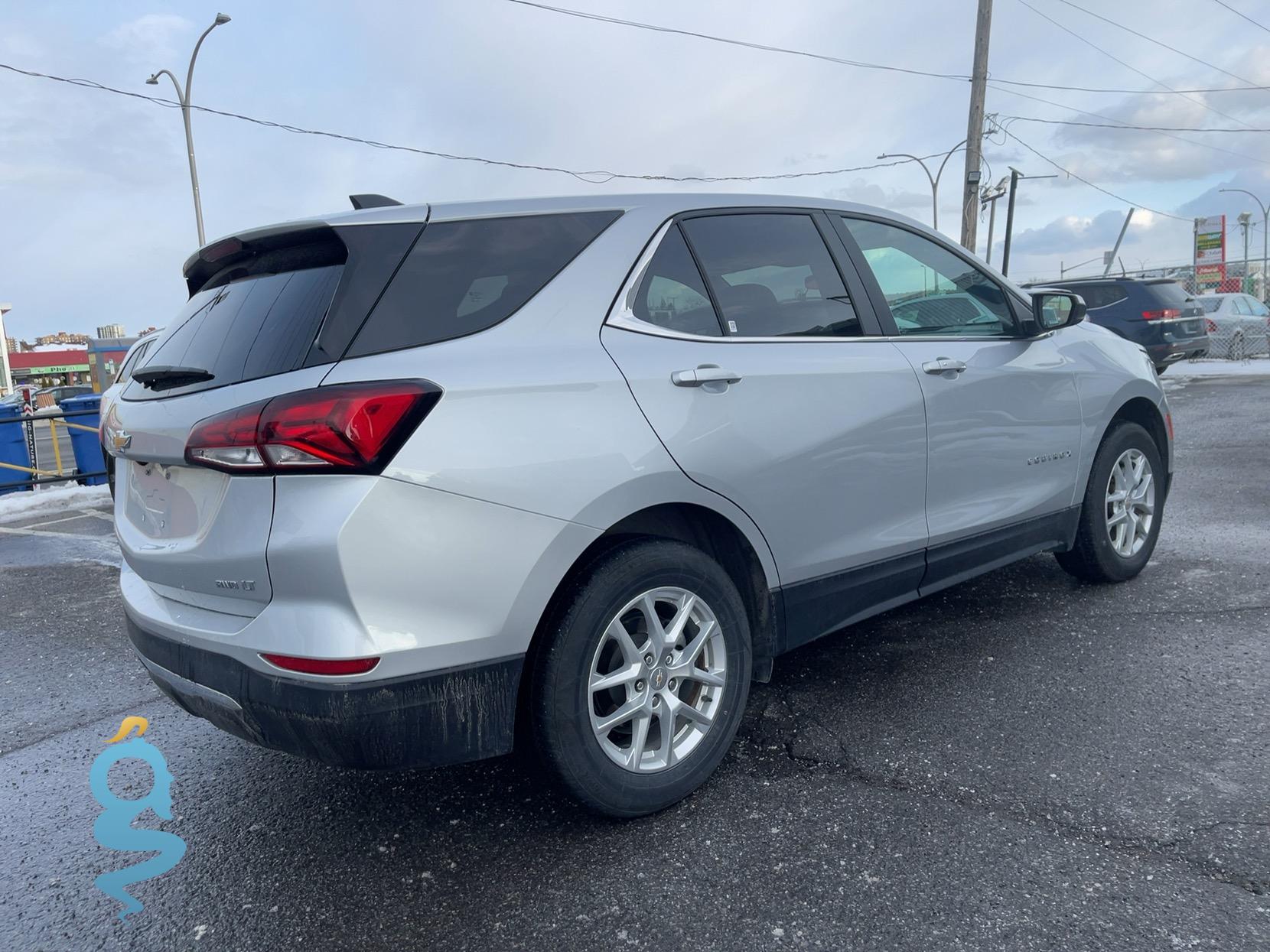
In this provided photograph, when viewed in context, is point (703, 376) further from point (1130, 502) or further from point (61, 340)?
point (61, 340)

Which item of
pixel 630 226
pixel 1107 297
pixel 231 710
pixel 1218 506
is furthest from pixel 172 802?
pixel 1107 297

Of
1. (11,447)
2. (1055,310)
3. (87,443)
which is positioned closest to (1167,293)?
(1055,310)

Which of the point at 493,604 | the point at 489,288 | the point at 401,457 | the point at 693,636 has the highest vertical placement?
the point at 489,288

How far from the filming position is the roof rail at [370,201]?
9.17 feet

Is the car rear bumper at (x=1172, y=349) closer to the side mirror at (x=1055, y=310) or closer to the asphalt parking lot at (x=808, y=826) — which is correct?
the side mirror at (x=1055, y=310)

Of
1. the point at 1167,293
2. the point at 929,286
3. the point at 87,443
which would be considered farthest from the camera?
the point at 1167,293

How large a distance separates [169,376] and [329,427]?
76 centimetres

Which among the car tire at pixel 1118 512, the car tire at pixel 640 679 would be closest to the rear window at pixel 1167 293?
the car tire at pixel 1118 512

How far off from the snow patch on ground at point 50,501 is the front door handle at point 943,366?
9324 millimetres

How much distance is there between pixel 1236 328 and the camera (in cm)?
2092

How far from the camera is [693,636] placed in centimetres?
275

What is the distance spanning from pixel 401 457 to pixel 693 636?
1.06 meters

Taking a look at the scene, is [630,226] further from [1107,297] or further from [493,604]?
[1107,297]

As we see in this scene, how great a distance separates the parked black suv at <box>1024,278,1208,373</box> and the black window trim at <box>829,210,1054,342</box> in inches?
468
